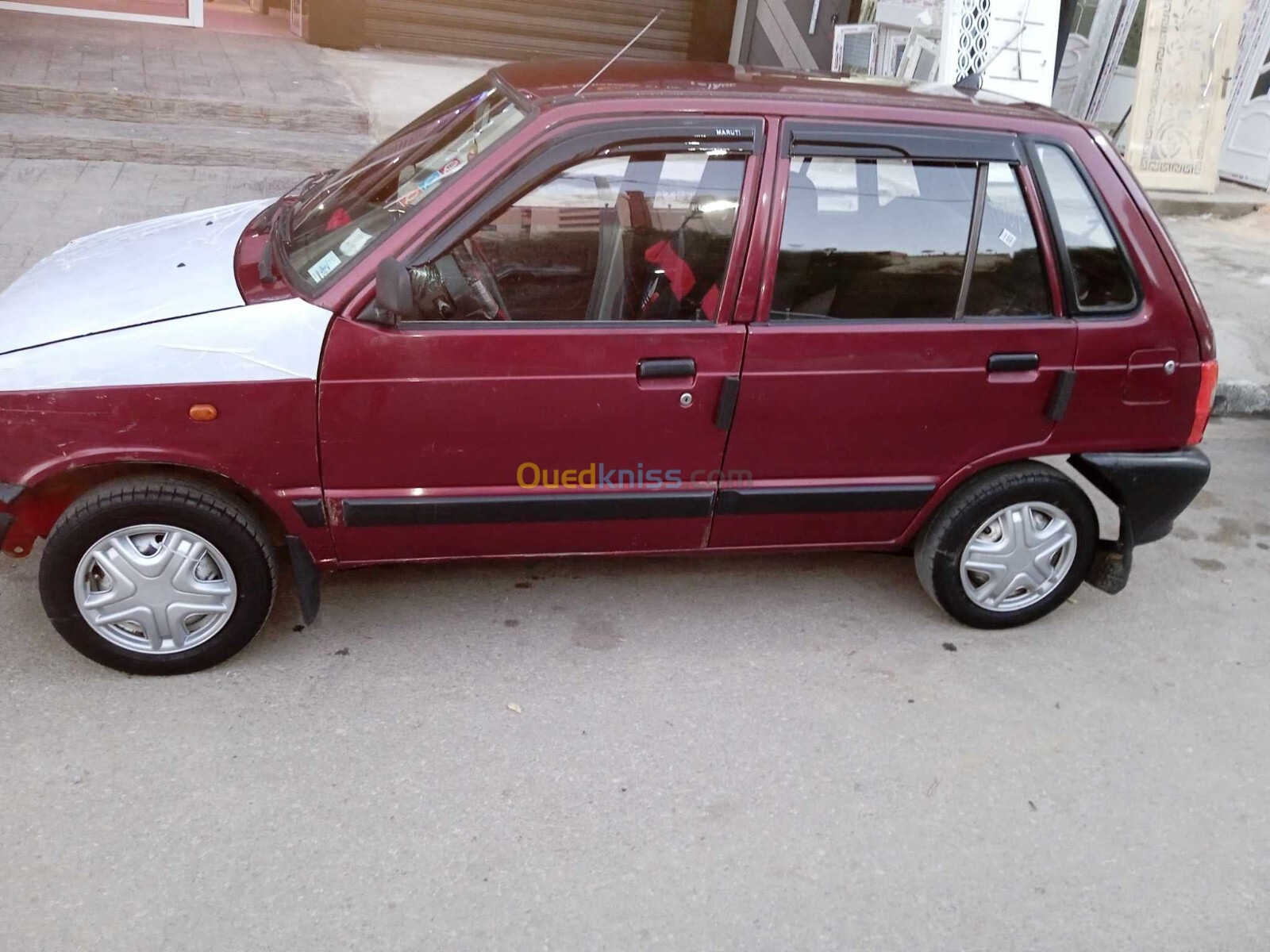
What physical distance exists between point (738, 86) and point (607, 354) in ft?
3.02

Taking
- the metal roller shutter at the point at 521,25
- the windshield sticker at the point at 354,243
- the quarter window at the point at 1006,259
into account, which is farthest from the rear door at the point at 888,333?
the metal roller shutter at the point at 521,25

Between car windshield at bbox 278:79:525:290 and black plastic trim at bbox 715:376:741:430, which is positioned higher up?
car windshield at bbox 278:79:525:290

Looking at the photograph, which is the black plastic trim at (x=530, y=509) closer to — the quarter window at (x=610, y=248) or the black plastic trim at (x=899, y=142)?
the quarter window at (x=610, y=248)

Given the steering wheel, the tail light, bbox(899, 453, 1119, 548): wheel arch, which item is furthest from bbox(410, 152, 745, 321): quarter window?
the tail light

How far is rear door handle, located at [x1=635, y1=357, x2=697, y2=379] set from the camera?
317cm

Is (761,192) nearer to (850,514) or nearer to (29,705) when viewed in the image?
(850,514)

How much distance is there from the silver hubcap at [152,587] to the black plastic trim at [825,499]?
152cm

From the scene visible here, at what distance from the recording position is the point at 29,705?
3.08 metres

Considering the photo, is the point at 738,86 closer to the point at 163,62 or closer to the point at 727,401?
the point at 727,401

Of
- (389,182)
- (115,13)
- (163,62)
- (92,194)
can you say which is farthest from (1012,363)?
(115,13)

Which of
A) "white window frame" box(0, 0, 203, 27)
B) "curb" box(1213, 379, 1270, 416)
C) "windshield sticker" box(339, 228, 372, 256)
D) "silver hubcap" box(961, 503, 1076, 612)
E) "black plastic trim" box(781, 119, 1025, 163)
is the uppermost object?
"black plastic trim" box(781, 119, 1025, 163)

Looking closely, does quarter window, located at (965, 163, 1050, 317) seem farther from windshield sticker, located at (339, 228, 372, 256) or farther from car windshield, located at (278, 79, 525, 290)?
windshield sticker, located at (339, 228, 372, 256)

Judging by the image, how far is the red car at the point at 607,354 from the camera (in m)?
3.01

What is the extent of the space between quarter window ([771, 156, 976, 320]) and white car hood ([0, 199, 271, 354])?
160 centimetres
